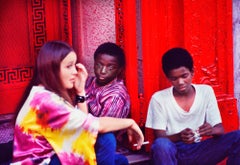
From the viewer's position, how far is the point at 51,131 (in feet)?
13.5

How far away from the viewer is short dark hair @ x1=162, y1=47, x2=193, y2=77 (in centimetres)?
514

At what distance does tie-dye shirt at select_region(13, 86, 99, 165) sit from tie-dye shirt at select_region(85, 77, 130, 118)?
1.09 metres

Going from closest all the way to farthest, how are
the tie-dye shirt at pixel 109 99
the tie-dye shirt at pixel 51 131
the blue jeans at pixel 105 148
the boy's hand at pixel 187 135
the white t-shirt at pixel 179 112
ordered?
the tie-dye shirt at pixel 51 131 → the blue jeans at pixel 105 148 → the boy's hand at pixel 187 135 → the white t-shirt at pixel 179 112 → the tie-dye shirt at pixel 109 99

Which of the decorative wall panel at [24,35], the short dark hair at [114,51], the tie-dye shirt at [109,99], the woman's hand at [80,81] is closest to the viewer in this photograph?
the woman's hand at [80,81]

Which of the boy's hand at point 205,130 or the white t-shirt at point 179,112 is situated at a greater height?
the white t-shirt at point 179,112

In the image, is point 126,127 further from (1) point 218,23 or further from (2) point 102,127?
(1) point 218,23

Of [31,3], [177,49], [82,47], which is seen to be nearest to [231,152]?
[177,49]

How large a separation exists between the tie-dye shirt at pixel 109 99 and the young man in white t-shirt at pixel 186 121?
293mm

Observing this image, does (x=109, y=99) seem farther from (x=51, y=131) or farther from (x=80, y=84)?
(x=51, y=131)

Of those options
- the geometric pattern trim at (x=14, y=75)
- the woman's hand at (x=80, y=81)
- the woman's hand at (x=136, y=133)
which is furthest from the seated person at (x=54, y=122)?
the geometric pattern trim at (x=14, y=75)

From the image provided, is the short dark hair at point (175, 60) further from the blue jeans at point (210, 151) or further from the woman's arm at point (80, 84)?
the woman's arm at point (80, 84)

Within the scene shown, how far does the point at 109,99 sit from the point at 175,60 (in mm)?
729

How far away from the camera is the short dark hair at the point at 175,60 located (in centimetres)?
514

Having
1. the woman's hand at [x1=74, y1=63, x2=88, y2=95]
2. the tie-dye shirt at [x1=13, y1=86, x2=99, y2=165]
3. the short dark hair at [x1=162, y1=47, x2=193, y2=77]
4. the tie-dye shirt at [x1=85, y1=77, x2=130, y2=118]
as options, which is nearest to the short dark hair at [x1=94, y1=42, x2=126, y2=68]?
the tie-dye shirt at [x1=85, y1=77, x2=130, y2=118]
